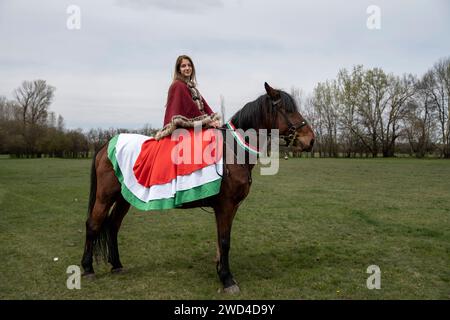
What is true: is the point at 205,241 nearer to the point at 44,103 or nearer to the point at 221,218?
the point at 221,218

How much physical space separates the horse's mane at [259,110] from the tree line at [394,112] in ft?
161

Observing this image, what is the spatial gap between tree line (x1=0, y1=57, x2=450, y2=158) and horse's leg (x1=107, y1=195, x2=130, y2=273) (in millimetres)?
49937

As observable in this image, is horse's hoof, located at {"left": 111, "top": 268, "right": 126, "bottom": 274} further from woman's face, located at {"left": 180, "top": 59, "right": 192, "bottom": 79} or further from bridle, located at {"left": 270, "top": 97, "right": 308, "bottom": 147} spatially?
bridle, located at {"left": 270, "top": 97, "right": 308, "bottom": 147}

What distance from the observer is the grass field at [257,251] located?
462cm

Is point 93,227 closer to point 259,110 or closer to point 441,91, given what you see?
point 259,110

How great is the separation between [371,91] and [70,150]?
5374 centimetres

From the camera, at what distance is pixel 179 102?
4781mm

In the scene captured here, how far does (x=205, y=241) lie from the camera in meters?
7.12

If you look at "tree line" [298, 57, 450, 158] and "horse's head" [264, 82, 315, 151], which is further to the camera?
"tree line" [298, 57, 450, 158]

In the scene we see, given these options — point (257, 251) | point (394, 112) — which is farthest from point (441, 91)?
point (257, 251)

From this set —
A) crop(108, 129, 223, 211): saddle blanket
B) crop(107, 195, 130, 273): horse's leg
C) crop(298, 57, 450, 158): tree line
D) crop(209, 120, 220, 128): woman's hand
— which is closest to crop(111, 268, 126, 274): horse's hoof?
crop(107, 195, 130, 273): horse's leg

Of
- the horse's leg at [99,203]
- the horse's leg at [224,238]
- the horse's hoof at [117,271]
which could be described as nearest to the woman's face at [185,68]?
the horse's leg at [99,203]

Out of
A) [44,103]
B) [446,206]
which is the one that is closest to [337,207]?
[446,206]

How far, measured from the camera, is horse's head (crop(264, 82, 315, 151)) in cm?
463
